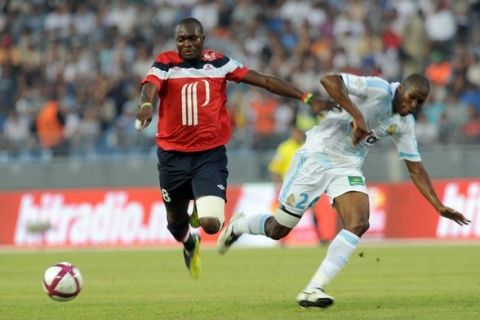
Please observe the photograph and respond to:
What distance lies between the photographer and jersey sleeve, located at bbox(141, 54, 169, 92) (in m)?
11.6

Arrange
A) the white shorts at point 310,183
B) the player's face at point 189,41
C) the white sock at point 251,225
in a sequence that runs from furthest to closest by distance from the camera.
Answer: the white sock at point 251,225 → the player's face at point 189,41 → the white shorts at point 310,183

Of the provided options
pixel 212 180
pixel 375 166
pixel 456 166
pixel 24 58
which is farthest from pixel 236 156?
pixel 212 180

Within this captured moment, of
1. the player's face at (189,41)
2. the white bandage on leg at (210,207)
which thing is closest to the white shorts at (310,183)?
the white bandage on leg at (210,207)

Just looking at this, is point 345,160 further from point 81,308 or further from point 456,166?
point 456,166

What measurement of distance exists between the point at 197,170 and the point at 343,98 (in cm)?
194

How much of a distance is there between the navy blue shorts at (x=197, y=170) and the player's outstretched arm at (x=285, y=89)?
0.81m

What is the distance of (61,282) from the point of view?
1078 cm

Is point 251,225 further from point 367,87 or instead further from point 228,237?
point 367,87

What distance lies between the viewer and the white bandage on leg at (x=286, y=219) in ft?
39.7

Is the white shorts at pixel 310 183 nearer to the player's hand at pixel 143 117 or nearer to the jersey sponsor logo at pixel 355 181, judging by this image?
the jersey sponsor logo at pixel 355 181

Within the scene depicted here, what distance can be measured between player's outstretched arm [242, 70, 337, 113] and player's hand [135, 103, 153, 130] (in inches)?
60.8

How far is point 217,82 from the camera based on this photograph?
39.3ft

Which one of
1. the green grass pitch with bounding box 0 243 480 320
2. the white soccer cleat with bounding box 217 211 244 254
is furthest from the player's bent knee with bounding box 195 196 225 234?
the white soccer cleat with bounding box 217 211 244 254

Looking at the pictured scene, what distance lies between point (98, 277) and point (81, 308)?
462 cm
